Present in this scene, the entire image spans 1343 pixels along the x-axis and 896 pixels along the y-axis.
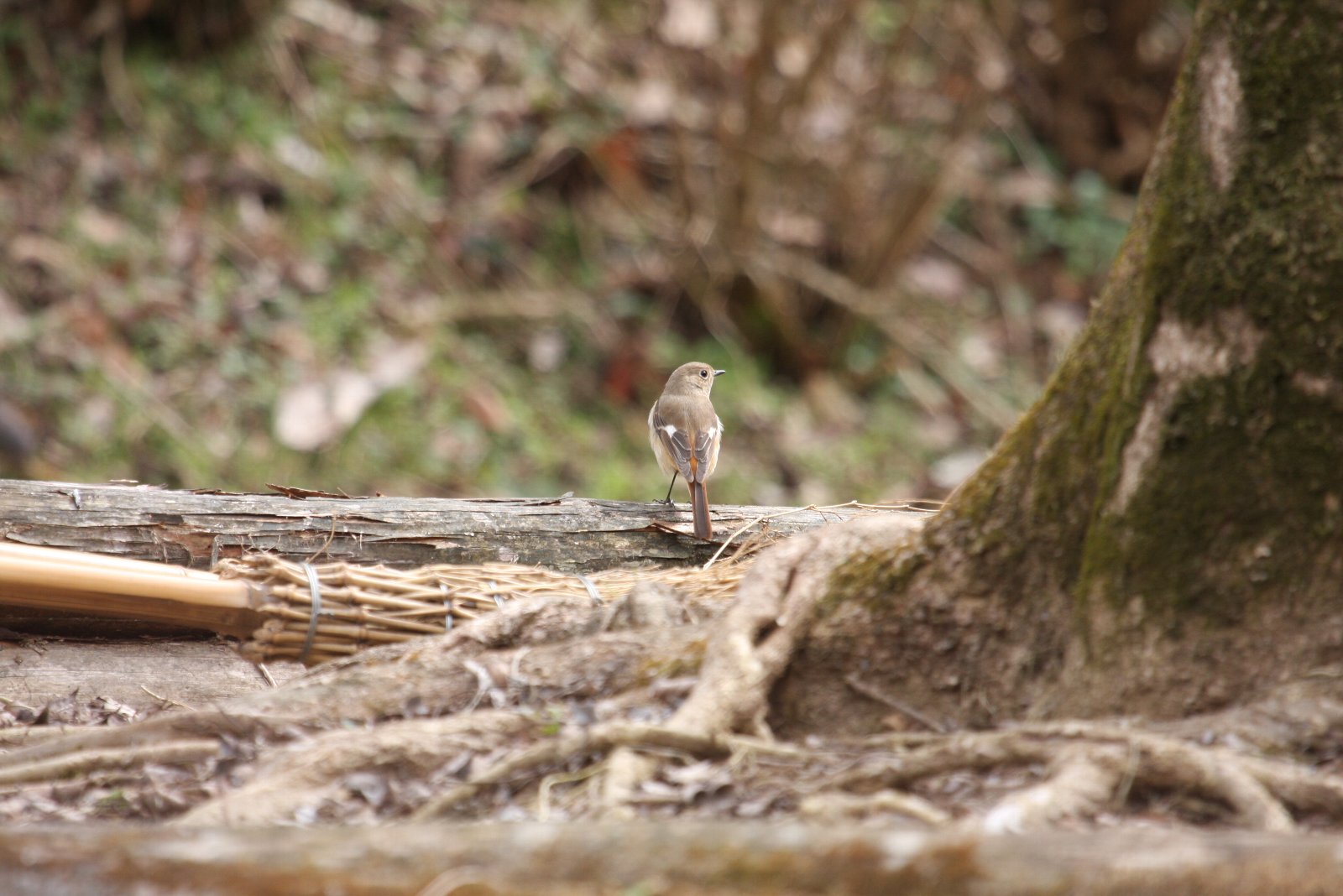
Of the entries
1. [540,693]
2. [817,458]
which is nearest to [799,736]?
[540,693]

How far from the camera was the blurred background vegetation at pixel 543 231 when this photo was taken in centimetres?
1034

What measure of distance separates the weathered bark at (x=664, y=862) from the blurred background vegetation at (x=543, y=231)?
7.18 m

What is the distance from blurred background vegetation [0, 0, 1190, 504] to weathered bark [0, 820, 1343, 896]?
7.18 m

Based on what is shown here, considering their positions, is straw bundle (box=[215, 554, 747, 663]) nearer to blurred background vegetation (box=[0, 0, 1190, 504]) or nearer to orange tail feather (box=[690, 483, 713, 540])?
orange tail feather (box=[690, 483, 713, 540])

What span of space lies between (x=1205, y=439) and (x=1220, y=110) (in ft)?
2.43

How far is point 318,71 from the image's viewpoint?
1277 cm

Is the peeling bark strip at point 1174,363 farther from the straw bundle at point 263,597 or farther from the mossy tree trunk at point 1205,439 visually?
the straw bundle at point 263,597

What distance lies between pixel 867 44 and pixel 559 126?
2954 millimetres

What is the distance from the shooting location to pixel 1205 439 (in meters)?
3.36

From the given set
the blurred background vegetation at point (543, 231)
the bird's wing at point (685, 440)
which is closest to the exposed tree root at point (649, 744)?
the bird's wing at point (685, 440)

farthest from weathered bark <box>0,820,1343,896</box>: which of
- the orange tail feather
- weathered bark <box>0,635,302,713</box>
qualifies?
the orange tail feather

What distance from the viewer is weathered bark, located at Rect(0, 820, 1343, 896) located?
7.95ft

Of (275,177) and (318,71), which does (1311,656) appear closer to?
(275,177)

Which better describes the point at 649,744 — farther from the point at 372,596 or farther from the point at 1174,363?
the point at 372,596
